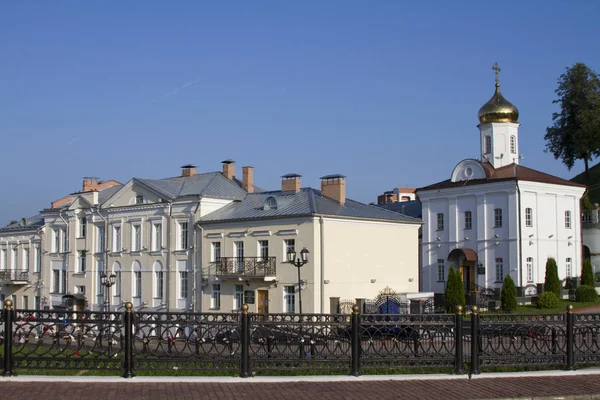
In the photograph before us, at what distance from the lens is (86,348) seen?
1301cm

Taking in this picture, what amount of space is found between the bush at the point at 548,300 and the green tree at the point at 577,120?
19.4 meters

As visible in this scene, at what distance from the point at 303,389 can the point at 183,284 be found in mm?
28780

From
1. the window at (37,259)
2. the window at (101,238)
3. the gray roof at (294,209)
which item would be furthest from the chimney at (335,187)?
the window at (37,259)

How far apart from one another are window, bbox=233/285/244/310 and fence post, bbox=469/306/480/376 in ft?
80.3

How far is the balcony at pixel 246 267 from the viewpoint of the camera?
118 feet

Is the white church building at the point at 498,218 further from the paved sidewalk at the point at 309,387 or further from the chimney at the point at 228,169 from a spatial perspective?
the paved sidewalk at the point at 309,387

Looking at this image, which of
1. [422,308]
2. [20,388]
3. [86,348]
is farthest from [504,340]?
[422,308]

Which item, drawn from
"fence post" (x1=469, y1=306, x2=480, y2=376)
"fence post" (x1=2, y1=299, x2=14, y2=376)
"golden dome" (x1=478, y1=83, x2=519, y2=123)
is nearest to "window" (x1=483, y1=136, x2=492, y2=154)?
"golden dome" (x1=478, y1=83, x2=519, y2=123)

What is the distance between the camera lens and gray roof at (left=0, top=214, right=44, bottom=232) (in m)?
52.4

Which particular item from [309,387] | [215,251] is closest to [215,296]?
[215,251]

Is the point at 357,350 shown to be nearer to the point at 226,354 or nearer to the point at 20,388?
the point at 226,354

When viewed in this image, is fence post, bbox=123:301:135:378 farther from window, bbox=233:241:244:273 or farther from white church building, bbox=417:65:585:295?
white church building, bbox=417:65:585:295

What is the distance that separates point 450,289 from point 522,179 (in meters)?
8.82

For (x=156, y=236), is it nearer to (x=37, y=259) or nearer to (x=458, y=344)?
(x=37, y=259)
